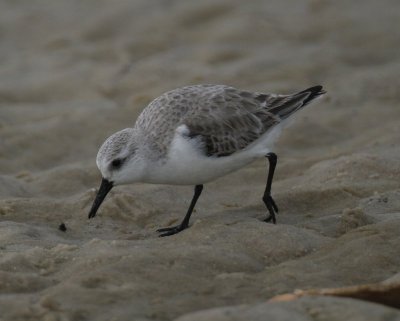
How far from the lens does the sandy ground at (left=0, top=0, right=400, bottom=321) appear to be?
4641 millimetres

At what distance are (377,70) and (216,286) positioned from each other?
20.2 ft

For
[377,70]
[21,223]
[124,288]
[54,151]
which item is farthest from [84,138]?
[124,288]

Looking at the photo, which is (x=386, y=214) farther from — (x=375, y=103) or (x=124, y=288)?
(x=375, y=103)

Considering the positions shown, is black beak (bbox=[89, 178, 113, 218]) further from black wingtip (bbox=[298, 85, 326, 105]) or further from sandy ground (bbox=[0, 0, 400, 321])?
black wingtip (bbox=[298, 85, 326, 105])

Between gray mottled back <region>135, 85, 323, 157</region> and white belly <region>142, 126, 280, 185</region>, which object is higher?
gray mottled back <region>135, 85, 323, 157</region>

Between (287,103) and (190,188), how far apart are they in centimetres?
124

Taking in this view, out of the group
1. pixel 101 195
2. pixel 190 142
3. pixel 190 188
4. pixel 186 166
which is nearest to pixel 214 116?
pixel 190 142

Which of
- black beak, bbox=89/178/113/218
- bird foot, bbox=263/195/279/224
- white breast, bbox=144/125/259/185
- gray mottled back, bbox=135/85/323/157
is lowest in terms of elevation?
bird foot, bbox=263/195/279/224

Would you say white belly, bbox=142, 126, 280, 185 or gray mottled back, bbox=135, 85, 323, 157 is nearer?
white belly, bbox=142, 126, 280, 185

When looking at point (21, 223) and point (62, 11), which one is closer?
point (21, 223)

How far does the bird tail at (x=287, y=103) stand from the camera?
6.80 m

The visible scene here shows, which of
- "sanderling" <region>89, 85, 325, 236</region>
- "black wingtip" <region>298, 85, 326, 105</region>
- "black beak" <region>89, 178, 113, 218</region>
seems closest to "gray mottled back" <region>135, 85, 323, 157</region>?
"sanderling" <region>89, 85, 325, 236</region>

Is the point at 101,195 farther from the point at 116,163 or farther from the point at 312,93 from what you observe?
the point at 312,93

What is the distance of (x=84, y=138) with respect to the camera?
8.93 m
